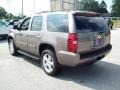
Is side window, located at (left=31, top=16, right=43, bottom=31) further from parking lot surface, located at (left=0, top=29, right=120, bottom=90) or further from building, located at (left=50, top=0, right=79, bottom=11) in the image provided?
building, located at (left=50, top=0, right=79, bottom=11)

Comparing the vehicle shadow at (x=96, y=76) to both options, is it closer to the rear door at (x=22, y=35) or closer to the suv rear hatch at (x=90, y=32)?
the suv rear hatch at (x=90, y=32)

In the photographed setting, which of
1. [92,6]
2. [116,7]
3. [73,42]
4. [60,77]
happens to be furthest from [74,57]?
[92,6]

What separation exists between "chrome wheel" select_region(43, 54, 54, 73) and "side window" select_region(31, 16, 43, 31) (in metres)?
0.89

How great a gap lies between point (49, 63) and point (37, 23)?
1.38 metres

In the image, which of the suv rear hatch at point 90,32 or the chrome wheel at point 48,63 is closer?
the suv rear hatch at point 90,32

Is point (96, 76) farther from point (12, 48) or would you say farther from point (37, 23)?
point (12, 48)

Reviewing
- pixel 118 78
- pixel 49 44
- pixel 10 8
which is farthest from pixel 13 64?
pixel 10 8

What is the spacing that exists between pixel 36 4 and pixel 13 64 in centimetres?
4836

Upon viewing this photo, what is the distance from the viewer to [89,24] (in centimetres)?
580

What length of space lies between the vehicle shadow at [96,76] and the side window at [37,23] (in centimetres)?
130

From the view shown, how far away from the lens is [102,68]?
22.2 feet

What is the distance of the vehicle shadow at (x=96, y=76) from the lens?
533 cm

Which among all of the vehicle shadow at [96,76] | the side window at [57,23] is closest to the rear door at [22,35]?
the side window at [57,23]

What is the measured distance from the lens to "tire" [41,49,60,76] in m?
5.87
